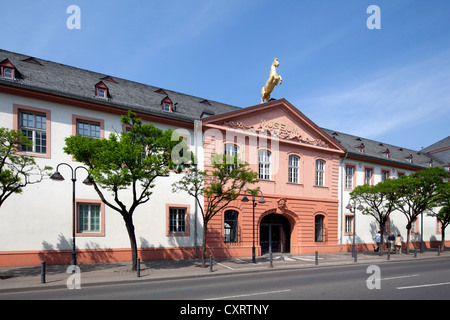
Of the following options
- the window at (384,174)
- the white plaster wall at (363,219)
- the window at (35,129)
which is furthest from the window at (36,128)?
the window at (384,174)

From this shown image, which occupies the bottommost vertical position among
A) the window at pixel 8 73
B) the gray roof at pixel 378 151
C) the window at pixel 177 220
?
the window at pixel 177 220

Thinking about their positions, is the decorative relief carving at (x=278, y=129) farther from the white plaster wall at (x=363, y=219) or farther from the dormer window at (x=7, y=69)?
the dormer window at (x=7, y=69)

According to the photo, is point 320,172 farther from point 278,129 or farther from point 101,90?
point 101,90

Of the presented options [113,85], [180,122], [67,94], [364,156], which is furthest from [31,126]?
[364,156]

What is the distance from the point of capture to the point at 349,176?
29312mm

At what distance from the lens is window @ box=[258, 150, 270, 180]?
2377cm

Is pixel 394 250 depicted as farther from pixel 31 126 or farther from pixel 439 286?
pixel 31 126

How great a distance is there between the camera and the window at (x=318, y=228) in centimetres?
2656

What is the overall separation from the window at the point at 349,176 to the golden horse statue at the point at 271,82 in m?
10.2

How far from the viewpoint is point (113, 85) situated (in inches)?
826

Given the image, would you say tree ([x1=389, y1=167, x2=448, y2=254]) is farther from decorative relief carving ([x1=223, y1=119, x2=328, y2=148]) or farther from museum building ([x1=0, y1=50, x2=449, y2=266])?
decorative relief carving ([x1=223, y1=119, x2=328, y2=148])

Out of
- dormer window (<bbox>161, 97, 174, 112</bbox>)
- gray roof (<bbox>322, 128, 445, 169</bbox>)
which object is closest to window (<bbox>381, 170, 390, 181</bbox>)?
gray roof (<bbox>322, 128, 445, 169</bbox>)
